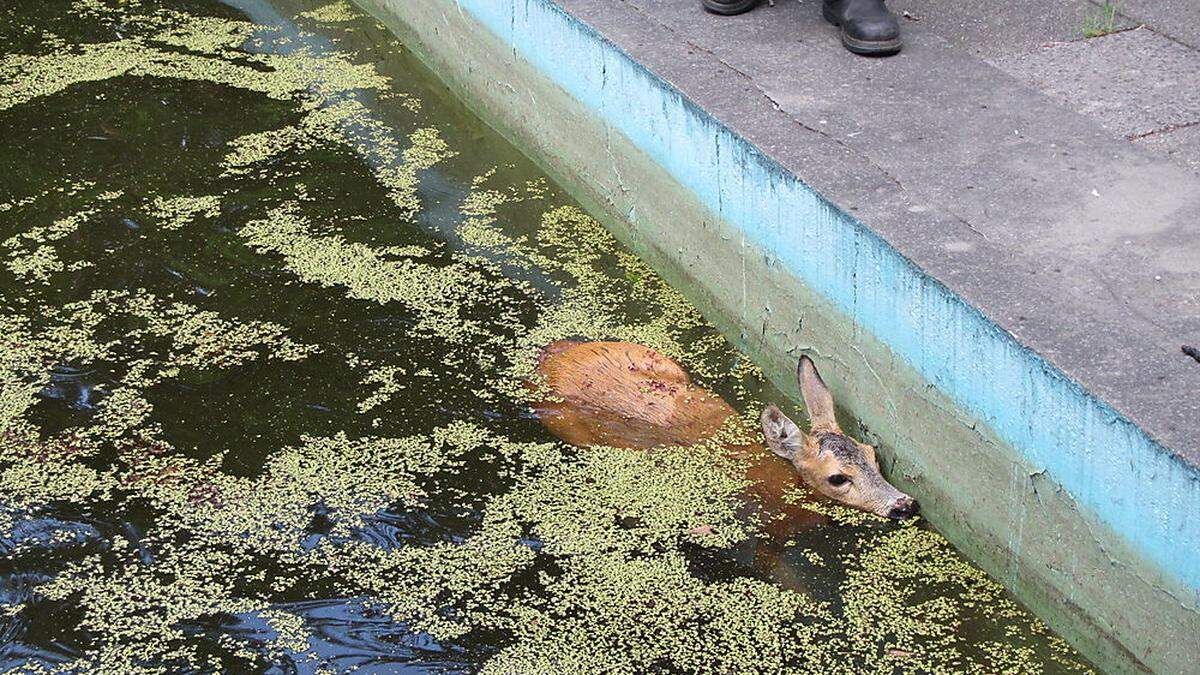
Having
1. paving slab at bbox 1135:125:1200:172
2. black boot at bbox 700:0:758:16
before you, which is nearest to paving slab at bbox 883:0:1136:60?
black boot at bbox 700:0:758:16

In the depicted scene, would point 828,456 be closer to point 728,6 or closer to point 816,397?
point 816,397

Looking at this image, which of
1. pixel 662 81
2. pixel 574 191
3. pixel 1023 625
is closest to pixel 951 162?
pixel 662 81

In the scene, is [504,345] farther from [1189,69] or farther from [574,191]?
[1189,69]

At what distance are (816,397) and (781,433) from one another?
13 centimetres

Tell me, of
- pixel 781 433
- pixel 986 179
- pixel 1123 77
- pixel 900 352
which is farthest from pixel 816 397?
pixel 1123 77

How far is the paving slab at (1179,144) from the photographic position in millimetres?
3291

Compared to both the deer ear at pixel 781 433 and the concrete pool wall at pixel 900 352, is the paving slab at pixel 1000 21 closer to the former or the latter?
the concrete pool wall at pixel 900 352

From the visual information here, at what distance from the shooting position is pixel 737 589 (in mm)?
2871

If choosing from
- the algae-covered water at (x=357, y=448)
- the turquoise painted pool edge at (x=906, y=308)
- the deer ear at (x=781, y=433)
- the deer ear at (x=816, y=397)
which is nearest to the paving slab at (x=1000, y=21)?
the turquoise painted pool edge at (x=906, y=308)

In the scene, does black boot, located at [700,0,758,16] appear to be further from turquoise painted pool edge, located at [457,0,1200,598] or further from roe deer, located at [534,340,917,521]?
roe deer, located at [534,340,917,521]

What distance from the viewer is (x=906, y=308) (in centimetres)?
294

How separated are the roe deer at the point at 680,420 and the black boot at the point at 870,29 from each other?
3.50ft

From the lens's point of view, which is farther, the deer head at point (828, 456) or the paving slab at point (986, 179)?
the deer head at point (828, 456)

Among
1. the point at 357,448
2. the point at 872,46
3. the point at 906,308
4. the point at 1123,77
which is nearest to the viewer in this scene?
the point at 906,308
